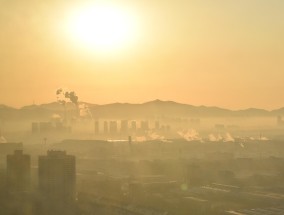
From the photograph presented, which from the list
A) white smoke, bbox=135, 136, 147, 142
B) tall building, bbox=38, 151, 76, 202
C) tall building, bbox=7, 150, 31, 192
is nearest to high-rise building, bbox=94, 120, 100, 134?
white smoke, bbox=135, 136, 147, 142

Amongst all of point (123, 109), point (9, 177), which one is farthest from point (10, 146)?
point (123, 109)

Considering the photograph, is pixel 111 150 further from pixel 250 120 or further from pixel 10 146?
pixel 250 120

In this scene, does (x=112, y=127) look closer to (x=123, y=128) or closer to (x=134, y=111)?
(x=123, y=128)

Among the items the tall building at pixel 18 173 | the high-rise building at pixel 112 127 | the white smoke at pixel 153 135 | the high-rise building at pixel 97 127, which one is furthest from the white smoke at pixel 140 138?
the tall building at pixel 18 173

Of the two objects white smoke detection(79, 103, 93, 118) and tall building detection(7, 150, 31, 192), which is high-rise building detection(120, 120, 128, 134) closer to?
white smoke detection(79, 103, 93, 118)

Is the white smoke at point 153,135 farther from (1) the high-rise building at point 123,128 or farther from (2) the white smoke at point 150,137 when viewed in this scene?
(1) the high-rise building at point 123,128

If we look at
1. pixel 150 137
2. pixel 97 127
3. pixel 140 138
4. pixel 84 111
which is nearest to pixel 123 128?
pixel 97 127
